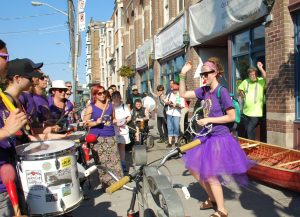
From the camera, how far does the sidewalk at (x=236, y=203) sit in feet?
16.4

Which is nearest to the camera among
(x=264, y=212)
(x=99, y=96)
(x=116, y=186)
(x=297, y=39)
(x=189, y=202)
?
(x=116, y=186)

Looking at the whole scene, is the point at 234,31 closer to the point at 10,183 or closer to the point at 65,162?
the point at 65,162

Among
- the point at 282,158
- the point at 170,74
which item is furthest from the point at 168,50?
the point at 282,158

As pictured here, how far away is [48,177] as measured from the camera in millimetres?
3596

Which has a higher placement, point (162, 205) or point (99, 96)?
point (99, 96)

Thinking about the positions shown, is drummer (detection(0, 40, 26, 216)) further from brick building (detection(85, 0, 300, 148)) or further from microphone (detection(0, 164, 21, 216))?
brick building (detection(85, 0, 300, 148))

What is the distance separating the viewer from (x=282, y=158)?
6.82 metres

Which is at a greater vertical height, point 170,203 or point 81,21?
point 81,21

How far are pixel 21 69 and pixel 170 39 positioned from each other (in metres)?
13.8

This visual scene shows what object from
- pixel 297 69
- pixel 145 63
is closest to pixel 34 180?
pixel 297 69

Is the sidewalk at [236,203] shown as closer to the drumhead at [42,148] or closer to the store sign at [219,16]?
the drumhead at [42,148]

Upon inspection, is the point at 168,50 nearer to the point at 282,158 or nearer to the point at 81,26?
the point at 81,26

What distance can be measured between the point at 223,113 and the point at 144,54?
18.1m

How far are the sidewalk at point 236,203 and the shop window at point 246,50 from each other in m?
4.06
